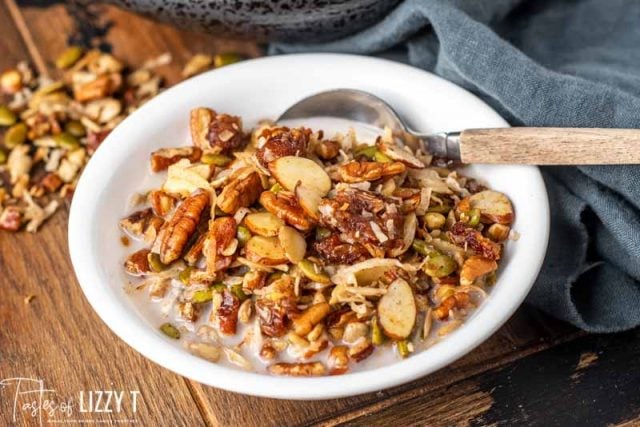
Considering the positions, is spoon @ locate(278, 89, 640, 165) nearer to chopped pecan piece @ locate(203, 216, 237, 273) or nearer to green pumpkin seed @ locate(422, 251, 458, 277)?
green pumpkin seed @ locate(422, 251, 458, 277)

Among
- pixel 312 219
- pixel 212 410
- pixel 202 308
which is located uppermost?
pixel 312 219

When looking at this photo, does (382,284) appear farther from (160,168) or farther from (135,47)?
(135,47)

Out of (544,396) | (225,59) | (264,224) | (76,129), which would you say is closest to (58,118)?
(76,129)

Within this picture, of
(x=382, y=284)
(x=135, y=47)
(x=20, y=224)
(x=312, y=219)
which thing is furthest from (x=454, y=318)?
(x=135, y=47)

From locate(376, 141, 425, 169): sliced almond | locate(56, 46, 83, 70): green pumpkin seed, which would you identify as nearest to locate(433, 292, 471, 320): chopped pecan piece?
locate(376, 141, 425, 169): sliced almond

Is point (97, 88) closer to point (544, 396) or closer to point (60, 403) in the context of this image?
point (60, 403)

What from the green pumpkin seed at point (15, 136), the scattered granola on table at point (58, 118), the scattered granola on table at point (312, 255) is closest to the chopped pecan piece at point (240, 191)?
the scattered granola on table at point (312, 255)

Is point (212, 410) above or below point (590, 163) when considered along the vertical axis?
below
